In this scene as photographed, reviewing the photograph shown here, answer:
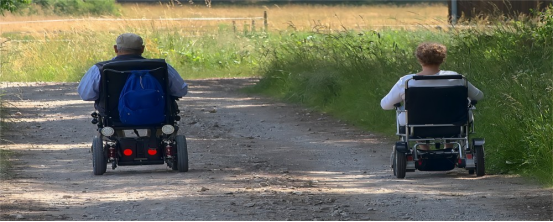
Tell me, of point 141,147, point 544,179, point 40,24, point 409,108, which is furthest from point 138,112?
point 40,24

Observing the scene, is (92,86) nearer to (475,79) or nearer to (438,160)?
(438,160)

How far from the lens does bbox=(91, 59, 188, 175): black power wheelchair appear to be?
913 cm

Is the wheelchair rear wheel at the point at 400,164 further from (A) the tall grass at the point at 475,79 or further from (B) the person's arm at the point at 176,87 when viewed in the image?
(B) the person's arm at the point at 176,87

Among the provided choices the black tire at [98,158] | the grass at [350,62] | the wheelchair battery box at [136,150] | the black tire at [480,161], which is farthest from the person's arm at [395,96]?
the black tire at [98,158]

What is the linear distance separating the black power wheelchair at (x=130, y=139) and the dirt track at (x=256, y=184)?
0.14 m

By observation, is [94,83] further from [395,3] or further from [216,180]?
[395,3]

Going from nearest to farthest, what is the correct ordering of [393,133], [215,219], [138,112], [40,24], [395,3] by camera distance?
[215,219] < [138,112] < [393,133] < [40,24] < [395,3]

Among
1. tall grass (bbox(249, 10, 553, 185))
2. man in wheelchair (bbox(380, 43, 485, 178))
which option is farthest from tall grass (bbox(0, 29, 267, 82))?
man in wheelchair (bbox(380, 43, 485, 178))

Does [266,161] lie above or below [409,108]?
below

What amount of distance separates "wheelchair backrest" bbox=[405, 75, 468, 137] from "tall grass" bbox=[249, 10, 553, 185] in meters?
0.79

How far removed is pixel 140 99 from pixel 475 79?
462cm

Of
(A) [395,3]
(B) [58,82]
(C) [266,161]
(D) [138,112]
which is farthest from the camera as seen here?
(A) [395,3]

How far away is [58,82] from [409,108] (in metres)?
14.7

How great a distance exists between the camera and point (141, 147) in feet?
30.4
